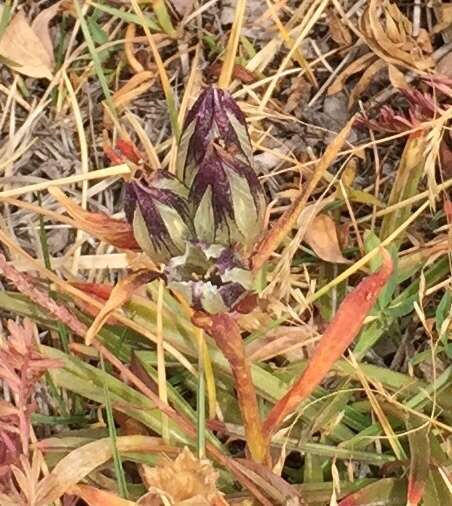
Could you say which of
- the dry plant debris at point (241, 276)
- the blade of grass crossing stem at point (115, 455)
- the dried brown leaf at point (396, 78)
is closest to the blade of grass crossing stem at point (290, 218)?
the dry plant debris at point (241, 276)

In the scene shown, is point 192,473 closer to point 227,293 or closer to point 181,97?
point 227,293

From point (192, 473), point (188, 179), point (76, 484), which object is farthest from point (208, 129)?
point (76, 484)

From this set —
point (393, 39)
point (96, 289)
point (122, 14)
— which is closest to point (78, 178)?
point (96, 289)

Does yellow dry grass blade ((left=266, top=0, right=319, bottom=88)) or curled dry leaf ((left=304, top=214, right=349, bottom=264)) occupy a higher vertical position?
yellow dry grass blade ((left=266, top=0, right=319, bottom=88))

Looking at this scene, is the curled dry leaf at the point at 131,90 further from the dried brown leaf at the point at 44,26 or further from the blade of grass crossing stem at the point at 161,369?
the blade of grass crossing stem at the point at 161,369

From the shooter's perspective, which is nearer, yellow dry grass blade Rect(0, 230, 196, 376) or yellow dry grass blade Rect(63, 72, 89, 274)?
yellow dry grass blade Rect(0, 230, 196, 376)

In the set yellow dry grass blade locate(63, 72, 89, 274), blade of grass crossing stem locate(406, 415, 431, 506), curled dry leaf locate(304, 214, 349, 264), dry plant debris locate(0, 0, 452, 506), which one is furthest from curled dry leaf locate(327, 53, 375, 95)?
blade of grass crossing stem locate(406, 415, 431, 506)

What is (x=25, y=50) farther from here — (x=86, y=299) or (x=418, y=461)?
(x=418, y=461)

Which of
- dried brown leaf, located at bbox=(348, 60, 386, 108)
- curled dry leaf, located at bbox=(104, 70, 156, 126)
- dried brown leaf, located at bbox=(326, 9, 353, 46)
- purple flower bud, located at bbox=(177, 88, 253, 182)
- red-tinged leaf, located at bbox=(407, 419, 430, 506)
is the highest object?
purple flower bud, located at bbox=(177, 88, 253, 182)

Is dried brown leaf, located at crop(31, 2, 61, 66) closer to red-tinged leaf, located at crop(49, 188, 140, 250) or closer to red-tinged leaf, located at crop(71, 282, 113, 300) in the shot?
red-tinged leaf, located at crop(71, 282, 113, 300)
